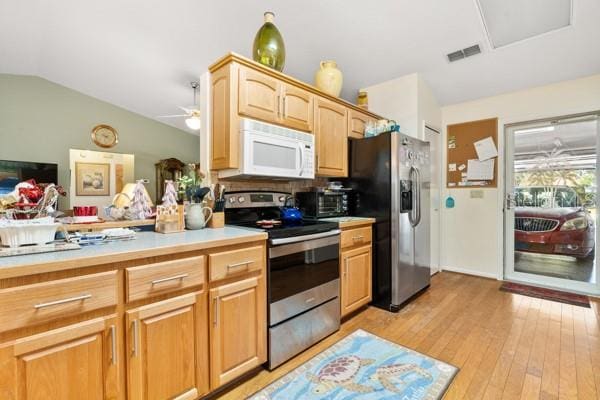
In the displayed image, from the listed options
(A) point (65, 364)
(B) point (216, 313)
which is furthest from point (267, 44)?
(A) point (65, 364)

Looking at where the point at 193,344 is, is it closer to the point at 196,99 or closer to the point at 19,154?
A: the point at 196,99

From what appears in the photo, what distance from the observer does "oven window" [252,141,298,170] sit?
6.11ft

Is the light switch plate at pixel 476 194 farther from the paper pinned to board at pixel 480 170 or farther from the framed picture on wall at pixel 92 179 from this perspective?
the framed picture on wall at pixel 92 179

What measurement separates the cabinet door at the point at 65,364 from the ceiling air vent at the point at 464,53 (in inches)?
141

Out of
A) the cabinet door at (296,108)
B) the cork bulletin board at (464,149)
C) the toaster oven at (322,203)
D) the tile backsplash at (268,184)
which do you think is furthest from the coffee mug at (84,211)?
the cork bulletin board at (464,149)

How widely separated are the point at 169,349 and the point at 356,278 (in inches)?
60.9

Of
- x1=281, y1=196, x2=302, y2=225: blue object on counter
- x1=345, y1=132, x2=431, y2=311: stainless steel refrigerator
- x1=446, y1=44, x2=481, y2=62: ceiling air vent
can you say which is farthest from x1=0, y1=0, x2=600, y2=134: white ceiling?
x1=281, y1=196, x2=302, y2=225: blue object on counter

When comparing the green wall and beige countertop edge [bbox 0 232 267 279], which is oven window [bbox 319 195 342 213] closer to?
beige countertop edge [bbox 0 232 267 279]

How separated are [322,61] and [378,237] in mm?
1909

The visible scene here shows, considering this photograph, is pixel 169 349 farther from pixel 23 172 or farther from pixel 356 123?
pixel 23 172

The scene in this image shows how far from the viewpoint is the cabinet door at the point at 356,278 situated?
219 cm

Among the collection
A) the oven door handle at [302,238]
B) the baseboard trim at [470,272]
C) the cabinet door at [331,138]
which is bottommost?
the baseboard trim at [470,272]

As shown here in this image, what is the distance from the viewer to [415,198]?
2.62m

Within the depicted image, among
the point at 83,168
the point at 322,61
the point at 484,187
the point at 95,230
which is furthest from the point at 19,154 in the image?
the point at 484,187
